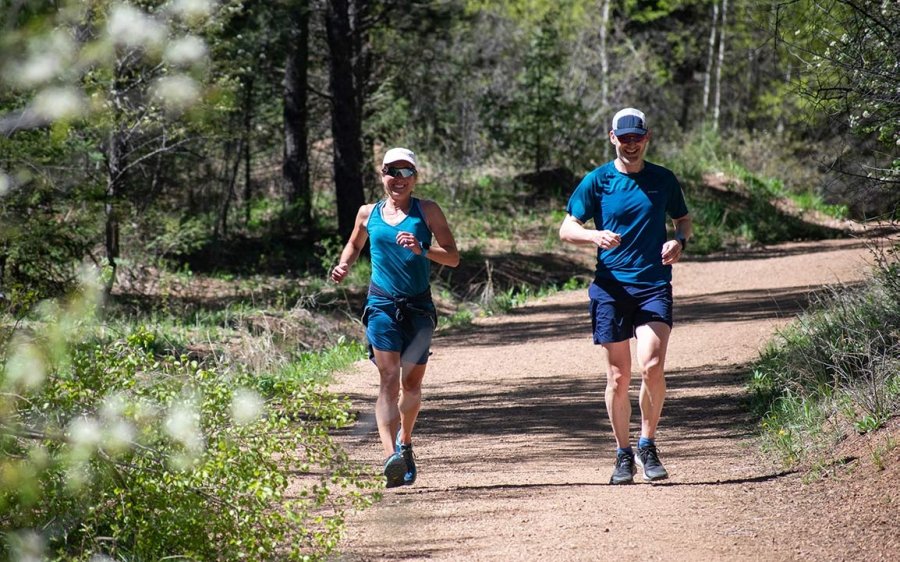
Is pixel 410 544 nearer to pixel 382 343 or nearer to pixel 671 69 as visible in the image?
pixel 382 343

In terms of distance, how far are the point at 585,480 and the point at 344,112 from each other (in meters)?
14.7

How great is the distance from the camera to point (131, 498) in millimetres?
5438

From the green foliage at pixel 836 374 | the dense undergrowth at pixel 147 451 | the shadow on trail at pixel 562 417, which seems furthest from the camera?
the shadow on trail at pixel 562 417

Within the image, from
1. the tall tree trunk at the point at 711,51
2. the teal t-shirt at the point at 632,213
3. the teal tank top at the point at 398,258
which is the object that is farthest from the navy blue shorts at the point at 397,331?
the tall tree trunk at the point at 711,51

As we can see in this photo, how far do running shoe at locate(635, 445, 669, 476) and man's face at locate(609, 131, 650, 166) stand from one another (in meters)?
1.64

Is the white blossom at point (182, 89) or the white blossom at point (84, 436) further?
the white blossom at point (84, 436)

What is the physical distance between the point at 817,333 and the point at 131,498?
5934 millimetres

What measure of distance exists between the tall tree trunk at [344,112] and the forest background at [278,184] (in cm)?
5

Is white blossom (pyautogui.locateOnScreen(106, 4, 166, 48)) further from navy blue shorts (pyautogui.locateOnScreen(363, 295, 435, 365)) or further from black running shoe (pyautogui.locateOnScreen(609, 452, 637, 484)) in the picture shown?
black running shoe (pyautogui.locateOnScreen(609, 452, 637, 484))

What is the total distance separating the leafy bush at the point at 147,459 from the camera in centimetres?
480

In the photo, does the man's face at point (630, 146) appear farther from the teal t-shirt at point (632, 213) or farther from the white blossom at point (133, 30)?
the white blossom at point (133, 30)

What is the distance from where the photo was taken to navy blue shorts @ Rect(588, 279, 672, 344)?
6.87 m

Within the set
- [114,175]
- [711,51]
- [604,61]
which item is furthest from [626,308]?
[711,51]

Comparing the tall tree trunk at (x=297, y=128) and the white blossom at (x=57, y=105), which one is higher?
the tall tree trunk at (x=297, y=128)
